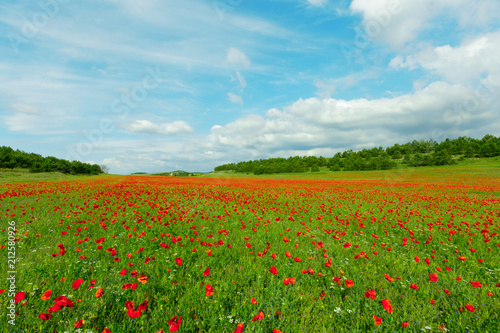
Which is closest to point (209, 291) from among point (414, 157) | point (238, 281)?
point (238, 281)

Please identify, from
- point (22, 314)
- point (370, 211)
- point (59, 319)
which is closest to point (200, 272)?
point (59, 319)

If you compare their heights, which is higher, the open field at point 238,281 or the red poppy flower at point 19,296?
the red poppy flower at point 19,296

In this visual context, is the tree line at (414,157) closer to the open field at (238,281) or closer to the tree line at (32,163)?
the tree line at (32,163)

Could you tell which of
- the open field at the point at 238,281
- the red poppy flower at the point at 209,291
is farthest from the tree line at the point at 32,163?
the red poppy flower at the point at 209,291

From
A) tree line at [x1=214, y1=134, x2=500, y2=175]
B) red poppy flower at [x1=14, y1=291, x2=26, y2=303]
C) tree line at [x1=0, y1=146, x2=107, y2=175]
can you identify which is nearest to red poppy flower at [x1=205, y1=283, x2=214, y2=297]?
red poppy flower at [x1=14, y1=291, x2=26, y2=303]

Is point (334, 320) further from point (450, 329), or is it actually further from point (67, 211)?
point (67, 211)

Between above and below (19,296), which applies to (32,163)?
above

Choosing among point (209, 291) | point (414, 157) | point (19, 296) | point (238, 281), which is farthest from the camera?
point (414, 157)

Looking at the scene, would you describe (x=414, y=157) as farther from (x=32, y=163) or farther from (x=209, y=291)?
(x=32, y=163)

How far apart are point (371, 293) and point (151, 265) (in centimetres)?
412

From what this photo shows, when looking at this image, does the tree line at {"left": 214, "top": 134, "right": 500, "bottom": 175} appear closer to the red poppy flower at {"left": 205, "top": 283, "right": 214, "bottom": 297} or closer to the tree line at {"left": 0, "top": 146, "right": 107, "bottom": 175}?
the tree line at {"left": 0, "top": 146, "right": 107, "bottom": 175}

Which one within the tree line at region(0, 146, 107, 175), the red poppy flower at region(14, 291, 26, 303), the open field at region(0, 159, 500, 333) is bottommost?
the open field at region(0, 159, 500, 333)

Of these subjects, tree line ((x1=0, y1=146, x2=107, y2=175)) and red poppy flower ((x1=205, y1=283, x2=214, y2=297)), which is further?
tree line ((x1=0, y1=146, x2=107, y2=175))

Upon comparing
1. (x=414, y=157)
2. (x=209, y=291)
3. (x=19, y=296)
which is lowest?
(x=209, y=291)
